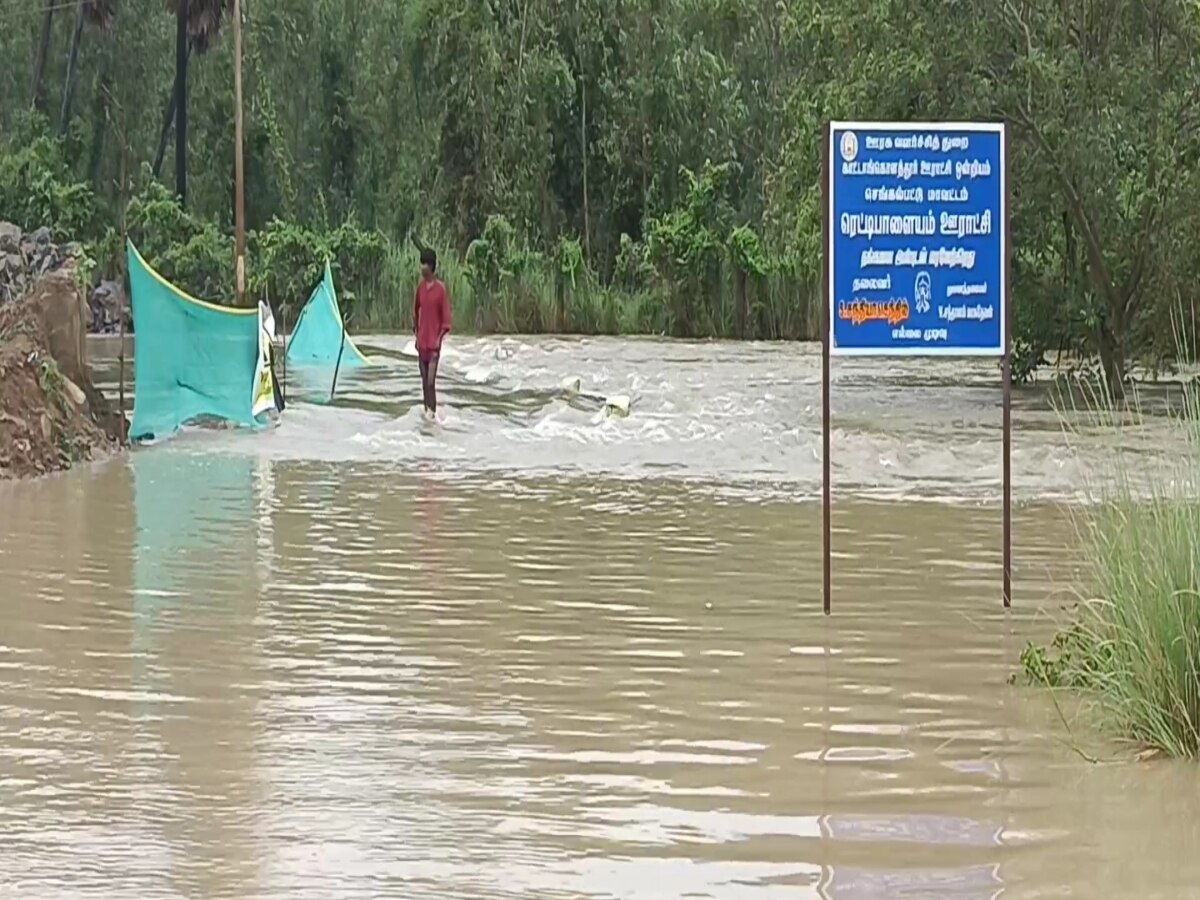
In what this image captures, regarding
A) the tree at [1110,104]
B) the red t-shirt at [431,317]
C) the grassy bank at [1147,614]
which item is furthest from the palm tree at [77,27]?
the grassy bank at [1147,614]

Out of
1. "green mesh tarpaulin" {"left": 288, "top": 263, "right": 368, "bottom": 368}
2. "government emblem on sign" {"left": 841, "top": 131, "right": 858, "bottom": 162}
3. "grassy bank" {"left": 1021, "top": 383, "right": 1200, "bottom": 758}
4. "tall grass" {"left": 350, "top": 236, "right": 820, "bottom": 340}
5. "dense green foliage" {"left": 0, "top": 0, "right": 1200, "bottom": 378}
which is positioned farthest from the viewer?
"tall grass" {"left": 350, "top": 236, "right": 820, "bottom": 340}

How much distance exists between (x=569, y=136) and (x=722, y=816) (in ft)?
145

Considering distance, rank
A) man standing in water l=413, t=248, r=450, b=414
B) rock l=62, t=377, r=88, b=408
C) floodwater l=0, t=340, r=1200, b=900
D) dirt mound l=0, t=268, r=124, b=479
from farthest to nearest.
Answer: man standing in water l=413, t=248, r=450, b=414
rock l=62, t=377, r=88, b=408
dirt mound l=0, t=268, r=124, b=479
floodwater l=0, t=340, r=1200, b=900

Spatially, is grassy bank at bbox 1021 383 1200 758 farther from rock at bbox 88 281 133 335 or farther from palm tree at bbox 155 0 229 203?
palm tree at bbox 155 0 229 203

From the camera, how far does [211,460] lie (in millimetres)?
18656

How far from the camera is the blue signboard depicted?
→ 998 centimetres

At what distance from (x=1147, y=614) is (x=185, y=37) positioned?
4871cm

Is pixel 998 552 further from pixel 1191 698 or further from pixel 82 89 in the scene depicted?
pixel 82 89

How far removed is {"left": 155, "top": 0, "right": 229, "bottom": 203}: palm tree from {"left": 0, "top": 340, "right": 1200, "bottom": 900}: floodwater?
121ft

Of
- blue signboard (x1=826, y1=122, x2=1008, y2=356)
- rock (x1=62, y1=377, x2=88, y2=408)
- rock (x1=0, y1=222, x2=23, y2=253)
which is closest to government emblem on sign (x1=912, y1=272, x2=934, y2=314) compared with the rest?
blue signboard (x1=826, y1=122, x2=1008, y2=356)

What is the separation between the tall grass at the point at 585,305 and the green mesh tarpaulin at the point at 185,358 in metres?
24.1

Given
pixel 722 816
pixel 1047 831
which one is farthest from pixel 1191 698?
pixel 722 816

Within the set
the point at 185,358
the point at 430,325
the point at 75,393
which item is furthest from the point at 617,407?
the point at 75,393

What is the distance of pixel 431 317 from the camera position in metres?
22.4
